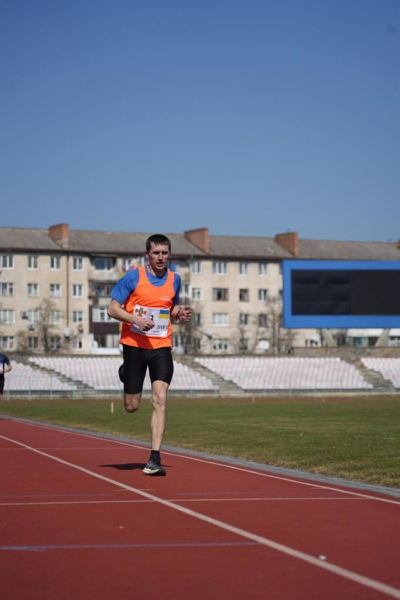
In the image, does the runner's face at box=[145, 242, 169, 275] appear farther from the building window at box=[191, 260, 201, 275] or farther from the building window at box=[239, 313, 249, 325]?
the building window at box=[239, 313, 249, 325]

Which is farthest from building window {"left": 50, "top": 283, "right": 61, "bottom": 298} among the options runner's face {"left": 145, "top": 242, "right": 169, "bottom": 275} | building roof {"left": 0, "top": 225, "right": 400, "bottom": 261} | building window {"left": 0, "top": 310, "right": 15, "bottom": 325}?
runner's face {"left": 145, "top": 242, "right": 169, "bottom": 275}

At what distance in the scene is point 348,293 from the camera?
61750 millimetres

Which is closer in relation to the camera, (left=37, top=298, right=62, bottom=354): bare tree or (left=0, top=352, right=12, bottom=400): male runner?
(left=0, top=352, right=12, bottom=400): male runner

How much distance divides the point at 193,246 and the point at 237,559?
9660 cm

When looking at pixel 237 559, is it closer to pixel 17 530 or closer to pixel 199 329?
pixel 17 530

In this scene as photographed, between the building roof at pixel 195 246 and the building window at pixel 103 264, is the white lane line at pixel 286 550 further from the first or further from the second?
the building window at pixel 103 264

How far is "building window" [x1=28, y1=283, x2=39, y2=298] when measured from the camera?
95.1 metres

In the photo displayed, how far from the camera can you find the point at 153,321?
11.0 m

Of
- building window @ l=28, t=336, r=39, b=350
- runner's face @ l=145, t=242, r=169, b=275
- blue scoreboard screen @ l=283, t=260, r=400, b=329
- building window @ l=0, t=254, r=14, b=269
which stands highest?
building window @ l=0, t=254, r=14, b=269

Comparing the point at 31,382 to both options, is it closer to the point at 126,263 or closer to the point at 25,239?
the point at 25,239

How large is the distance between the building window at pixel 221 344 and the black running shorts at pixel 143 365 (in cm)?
8692

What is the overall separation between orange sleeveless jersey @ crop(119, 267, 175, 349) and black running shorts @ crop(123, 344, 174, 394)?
0.24ft

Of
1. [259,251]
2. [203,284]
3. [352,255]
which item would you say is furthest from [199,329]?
[352,255]

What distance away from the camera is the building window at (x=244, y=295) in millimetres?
103750
